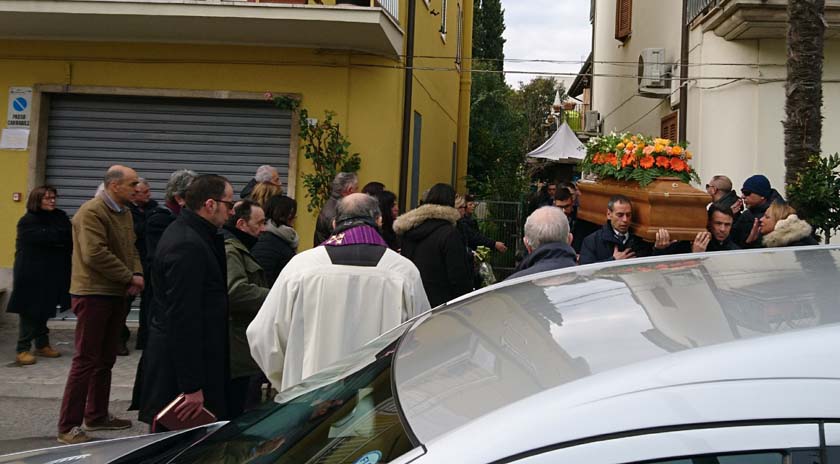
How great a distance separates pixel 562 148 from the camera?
2386cm

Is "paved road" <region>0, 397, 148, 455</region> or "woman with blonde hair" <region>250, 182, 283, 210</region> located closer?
"paved road" <region>0, 397, 148, 455</region>

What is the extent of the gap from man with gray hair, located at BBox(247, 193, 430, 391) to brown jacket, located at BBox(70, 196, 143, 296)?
2241mm

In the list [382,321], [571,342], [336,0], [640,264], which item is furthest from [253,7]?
[571,342]

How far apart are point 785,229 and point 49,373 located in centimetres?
683

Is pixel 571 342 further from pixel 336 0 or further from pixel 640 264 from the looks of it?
pixel 336 0

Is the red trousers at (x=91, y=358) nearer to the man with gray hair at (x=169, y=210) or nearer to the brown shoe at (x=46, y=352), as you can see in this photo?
the man with gray hair at (x=169, y=210)

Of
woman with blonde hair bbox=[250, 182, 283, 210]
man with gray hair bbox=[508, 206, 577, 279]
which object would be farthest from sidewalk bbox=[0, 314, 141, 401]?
man with gray hair bbox=[508, 206, 577, 279]

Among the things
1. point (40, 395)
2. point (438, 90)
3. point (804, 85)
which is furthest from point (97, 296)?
point (438, 90)

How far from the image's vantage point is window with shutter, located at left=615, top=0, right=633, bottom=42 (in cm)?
2079

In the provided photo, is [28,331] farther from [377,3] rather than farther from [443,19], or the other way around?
[443,19]

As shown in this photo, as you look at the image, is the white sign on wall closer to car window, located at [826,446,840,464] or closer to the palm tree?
the palm tree

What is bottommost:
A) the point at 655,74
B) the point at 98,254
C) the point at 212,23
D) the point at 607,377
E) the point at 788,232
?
the point at 607,377

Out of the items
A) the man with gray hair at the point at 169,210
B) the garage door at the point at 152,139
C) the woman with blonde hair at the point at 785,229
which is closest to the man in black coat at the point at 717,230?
the woman with blonde hair at the point at 785,229

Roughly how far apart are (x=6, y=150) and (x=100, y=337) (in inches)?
255
